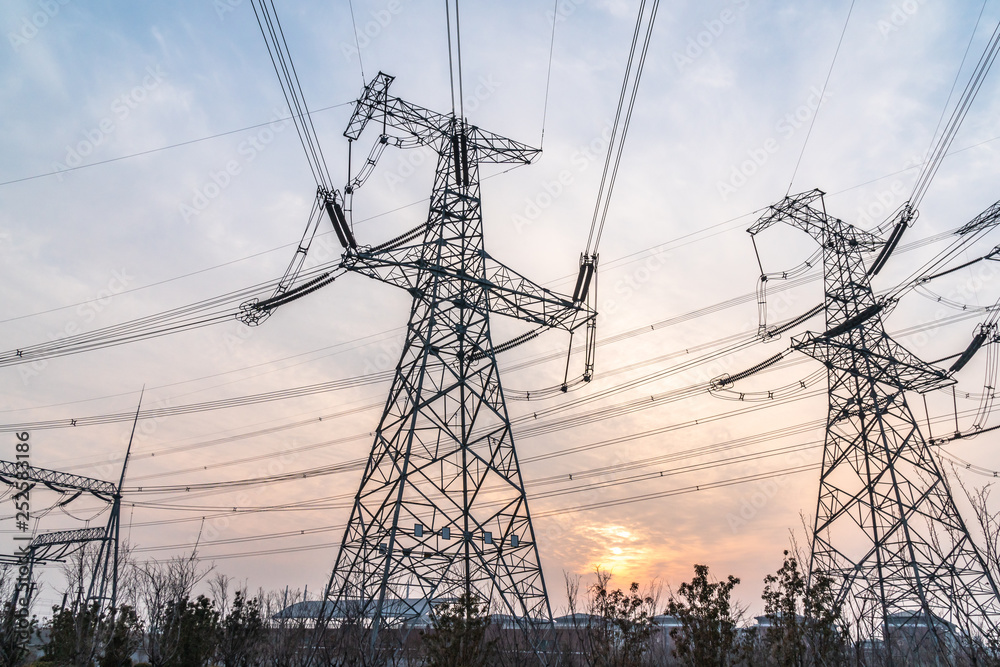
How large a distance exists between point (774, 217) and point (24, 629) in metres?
41.5

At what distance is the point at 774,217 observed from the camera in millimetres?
34562

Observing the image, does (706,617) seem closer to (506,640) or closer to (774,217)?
(506,640)

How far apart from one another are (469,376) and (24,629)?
80.8 feet

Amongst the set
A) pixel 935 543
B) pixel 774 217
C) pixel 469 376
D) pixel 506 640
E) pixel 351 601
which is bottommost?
pixel 506 640

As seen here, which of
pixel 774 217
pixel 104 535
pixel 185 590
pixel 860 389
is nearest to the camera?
pixel 860 389

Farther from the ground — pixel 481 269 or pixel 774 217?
pixel 774 217

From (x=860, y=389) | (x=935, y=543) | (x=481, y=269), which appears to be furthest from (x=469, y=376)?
(x=860, y=389)

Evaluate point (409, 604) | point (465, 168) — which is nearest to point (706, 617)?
point (409, 604)

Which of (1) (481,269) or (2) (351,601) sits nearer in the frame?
(2) (351,601)

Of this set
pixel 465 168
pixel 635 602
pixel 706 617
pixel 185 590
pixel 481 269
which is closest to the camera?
pixel 706 617

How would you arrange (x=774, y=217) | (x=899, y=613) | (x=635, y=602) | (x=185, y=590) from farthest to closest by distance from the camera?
(x=774, y=217), (x=185, y=590), (x=899, y=613), (x=635, y=602)

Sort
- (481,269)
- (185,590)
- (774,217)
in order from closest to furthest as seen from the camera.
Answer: (481,269) → (185,590) → (774,217)

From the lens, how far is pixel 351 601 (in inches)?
700

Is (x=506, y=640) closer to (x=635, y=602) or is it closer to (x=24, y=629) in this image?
(x=635, y=602)
